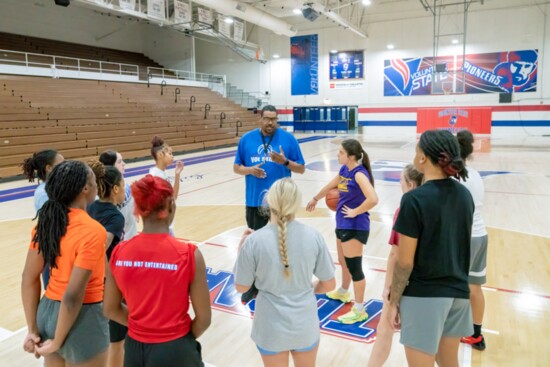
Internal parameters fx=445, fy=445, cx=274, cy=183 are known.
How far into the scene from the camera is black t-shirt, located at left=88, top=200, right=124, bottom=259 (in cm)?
235

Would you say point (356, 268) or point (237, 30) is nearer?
point (356, 268)

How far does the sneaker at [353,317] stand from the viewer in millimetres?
3498

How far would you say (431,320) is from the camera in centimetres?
196

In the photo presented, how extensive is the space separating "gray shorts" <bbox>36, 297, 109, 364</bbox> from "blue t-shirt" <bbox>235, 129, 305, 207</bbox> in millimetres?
2118

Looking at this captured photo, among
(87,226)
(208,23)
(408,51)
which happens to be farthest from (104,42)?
(87,226)

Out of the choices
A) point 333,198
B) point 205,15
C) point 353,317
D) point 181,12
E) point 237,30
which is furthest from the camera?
point 237,30

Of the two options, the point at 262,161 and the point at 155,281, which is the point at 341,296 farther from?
the point at 155,281

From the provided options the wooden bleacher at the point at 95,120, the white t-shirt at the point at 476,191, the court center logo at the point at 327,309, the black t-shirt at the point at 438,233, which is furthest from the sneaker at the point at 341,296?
the wooden bleacher at the point at 95,120

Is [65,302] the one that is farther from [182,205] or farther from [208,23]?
[208,23]

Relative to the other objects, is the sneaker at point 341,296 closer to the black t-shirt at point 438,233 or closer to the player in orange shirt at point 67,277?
the black t-shirt at point 438,233

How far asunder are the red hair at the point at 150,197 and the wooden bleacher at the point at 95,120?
11048 mm

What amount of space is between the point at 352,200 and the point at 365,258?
1852 mm

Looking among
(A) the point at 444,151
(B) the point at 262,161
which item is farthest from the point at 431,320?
(B) the point at 262,161

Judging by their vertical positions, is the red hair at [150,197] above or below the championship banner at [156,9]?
below
